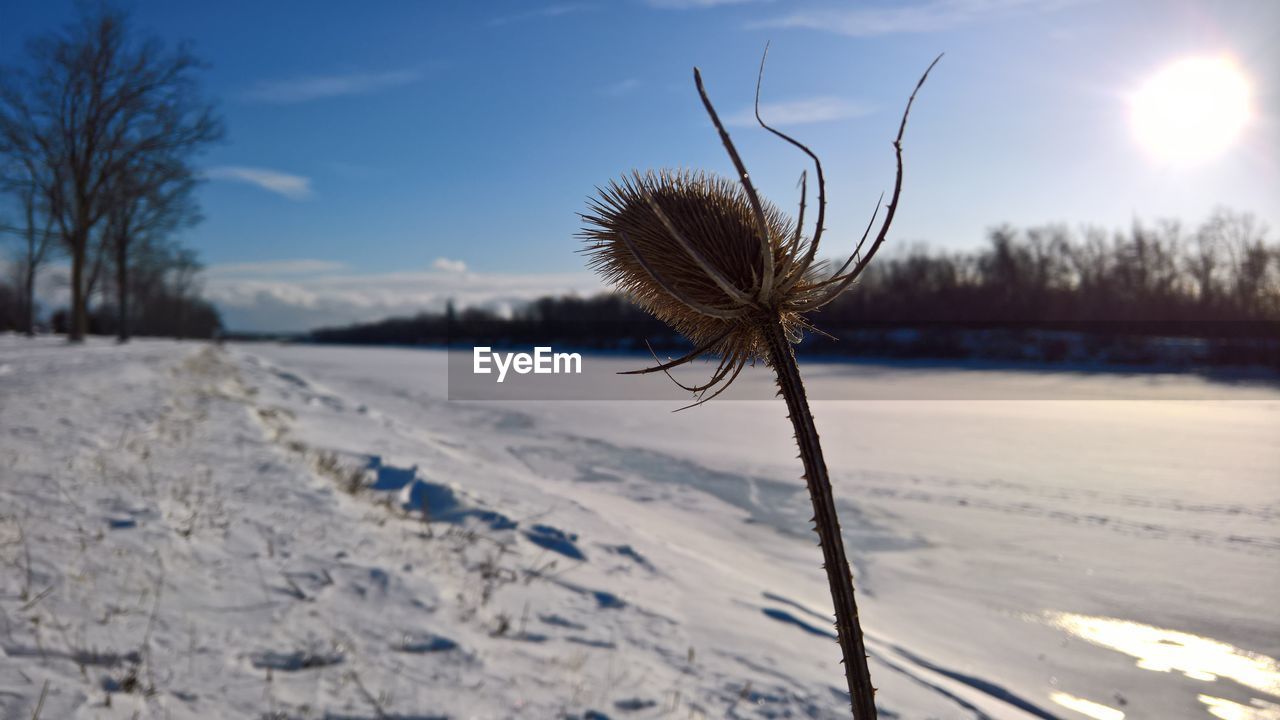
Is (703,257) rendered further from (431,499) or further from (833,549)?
(431,499)

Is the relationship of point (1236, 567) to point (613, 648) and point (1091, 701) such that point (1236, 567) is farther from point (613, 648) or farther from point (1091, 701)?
point (613, 648)

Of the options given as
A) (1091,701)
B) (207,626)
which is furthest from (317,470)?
(1091,701)

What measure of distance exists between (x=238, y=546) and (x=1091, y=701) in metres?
5.56

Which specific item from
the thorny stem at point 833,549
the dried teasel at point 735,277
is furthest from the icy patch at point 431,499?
the thorny stem at point 833,549

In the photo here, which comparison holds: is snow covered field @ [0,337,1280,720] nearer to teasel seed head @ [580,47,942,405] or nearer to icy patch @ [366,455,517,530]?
icy patch @ [366,455,517,530]

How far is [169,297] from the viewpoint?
63062 mm

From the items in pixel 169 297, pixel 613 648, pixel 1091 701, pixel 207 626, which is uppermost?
pixel 169 297

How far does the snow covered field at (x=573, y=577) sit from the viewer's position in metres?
3.55

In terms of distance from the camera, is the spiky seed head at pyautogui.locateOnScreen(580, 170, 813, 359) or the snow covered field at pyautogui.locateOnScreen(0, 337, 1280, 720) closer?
the spiky seed head at pyautogui.locateOnScreen(580, 170, 813, 359)

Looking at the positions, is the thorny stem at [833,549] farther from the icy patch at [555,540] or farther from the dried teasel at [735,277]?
the icy patch at [555,540]

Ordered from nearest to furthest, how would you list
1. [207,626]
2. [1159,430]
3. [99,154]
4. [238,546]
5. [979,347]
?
1. [207,626]
2. [238,546]
3. [1159,430]
4. [99,154]
5. [979,347]

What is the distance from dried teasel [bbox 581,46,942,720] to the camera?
666 mm

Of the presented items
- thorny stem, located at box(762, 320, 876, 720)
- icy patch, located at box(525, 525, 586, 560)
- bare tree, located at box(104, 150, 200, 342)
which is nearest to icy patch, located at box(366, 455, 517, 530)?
icy patch, located at box(525, 525, 586, 560)

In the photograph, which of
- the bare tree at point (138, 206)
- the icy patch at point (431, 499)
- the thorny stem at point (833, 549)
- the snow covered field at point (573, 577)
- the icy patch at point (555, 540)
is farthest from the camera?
the bare tree at point (138, 206)
